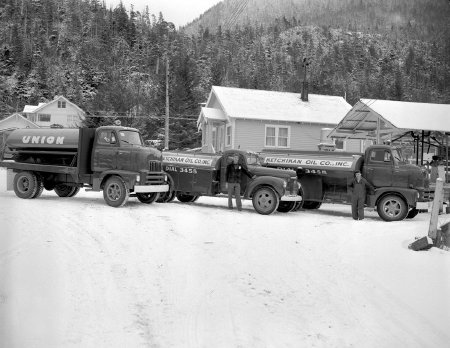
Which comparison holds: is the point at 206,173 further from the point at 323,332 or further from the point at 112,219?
the point at 323,332

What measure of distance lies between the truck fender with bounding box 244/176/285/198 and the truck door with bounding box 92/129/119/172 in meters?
3.80

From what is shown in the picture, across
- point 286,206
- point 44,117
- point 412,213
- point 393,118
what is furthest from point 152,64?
point 412,213

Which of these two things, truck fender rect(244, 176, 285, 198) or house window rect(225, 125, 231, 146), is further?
house window rect(225, 125, 231, 146)

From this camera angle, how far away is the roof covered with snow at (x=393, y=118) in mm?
18109

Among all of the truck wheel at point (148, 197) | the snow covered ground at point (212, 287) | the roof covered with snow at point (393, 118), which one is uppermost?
the roof covered with snow at point (393, 118)

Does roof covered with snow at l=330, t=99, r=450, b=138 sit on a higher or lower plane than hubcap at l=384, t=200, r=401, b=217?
higher

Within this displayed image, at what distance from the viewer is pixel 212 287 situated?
6.14 metres

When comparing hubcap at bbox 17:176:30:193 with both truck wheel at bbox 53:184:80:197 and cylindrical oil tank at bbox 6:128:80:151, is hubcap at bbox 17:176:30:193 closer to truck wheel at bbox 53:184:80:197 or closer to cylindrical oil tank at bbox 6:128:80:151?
cylindrical oil tank at bbox 6:128:80:151

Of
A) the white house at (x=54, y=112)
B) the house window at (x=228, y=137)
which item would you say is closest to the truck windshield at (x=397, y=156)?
the house window at (x=228, y=137)

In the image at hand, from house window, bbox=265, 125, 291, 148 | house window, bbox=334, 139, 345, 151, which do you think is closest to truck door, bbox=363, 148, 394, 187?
house window, bbox=265, 125, 291, 148

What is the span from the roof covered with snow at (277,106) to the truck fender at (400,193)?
1333 cm

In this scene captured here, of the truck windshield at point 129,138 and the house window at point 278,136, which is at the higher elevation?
the house window at point 278,136

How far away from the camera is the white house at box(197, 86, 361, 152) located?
2705cm

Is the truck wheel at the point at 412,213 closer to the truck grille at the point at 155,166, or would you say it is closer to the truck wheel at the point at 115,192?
the truck grille at the point at 155,166
